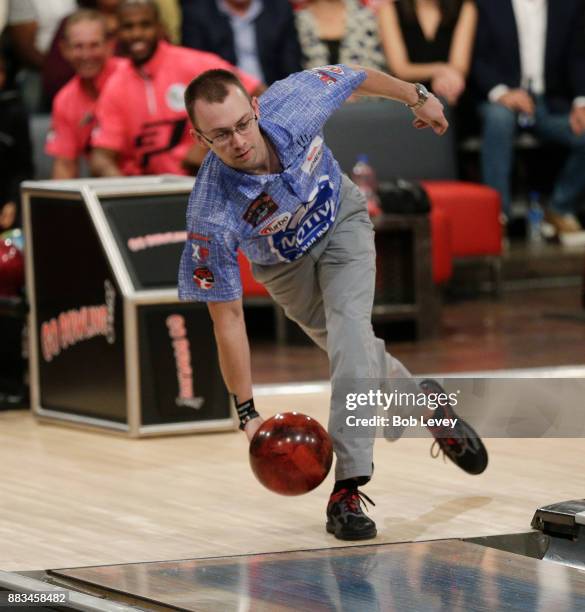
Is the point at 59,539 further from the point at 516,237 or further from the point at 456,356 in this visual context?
the point at 516,237

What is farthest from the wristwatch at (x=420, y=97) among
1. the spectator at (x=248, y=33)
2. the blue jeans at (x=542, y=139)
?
the blue jeans at (x=542, y=139)

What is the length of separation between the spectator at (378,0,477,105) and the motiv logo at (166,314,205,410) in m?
3.90

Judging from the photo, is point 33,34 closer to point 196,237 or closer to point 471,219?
point 471,219

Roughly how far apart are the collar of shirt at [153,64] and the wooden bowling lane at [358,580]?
4.10m

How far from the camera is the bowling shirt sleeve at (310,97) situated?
172 inches

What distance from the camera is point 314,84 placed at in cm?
450

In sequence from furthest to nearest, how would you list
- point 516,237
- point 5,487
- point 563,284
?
point 516,237, point 563,284, point 5,487

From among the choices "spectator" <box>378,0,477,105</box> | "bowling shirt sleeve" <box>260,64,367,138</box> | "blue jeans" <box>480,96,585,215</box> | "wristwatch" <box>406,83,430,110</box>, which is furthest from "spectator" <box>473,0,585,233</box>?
"bowling shirt sleeve" <box>260,64,367,138</box>

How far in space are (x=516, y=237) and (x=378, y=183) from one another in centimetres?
211

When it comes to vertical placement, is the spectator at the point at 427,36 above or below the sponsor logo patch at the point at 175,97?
above

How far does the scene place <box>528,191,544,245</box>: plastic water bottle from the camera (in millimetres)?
10047

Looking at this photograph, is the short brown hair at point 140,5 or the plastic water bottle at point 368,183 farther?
the plastic water bottle at point 368,183

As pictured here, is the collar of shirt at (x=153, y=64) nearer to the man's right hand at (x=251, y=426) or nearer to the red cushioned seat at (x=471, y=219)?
the red cushioned seat at (x=471, y=219)

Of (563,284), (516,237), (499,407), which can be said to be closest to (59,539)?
(499,407)
